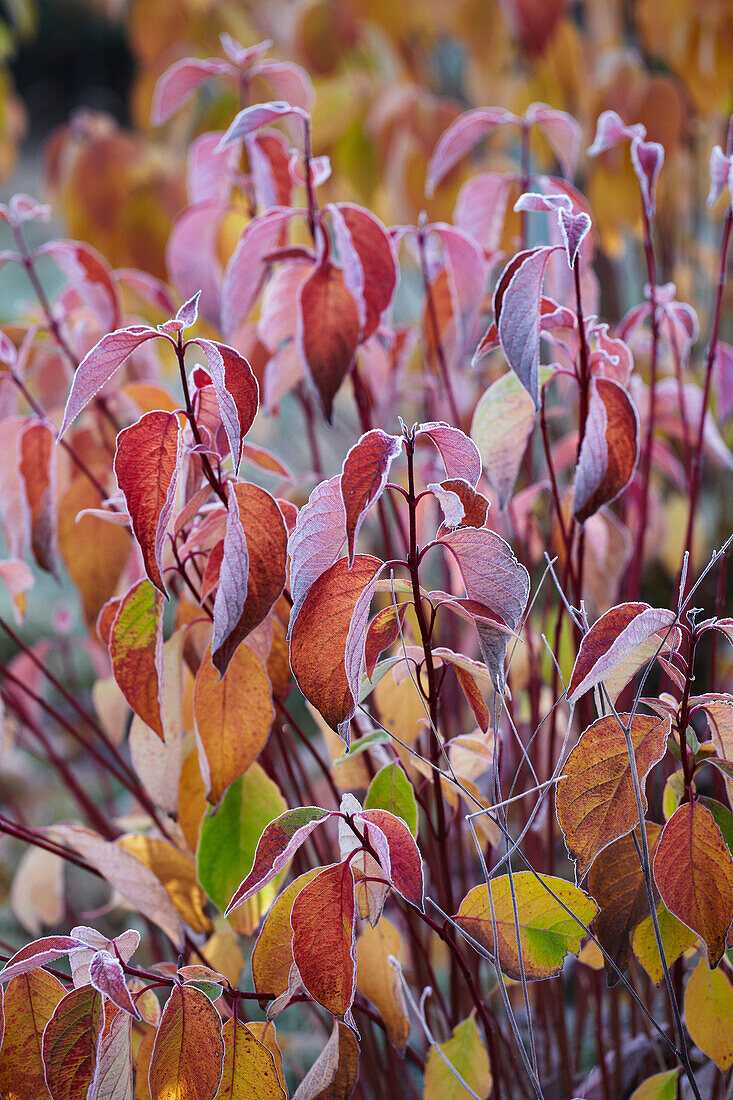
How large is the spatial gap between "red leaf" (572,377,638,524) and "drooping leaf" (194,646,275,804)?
0.16 m

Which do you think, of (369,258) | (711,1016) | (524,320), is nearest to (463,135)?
(369,258)

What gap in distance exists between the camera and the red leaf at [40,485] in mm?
506

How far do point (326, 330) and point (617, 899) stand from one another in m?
0.29

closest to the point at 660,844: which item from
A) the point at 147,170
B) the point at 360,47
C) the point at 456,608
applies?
the point at 456,608

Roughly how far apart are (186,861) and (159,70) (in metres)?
1.31

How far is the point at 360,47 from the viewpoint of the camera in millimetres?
1440

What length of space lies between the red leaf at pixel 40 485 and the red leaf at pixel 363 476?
243 millimetres

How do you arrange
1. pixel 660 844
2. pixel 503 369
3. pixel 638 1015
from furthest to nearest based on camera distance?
pixel 503 369, pixel 638 1015, pixel 660 844

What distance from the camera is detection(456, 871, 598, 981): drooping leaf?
0.39 meters

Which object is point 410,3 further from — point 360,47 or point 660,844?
point 660,844

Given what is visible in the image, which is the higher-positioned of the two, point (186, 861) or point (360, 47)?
point (360, 47)

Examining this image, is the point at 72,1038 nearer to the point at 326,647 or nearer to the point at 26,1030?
the point at 26,1030

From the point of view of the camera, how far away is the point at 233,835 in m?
0.44

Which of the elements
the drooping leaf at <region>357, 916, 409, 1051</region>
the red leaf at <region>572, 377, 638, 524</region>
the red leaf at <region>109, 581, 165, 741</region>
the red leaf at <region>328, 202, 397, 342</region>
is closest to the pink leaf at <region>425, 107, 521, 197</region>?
the red leaf at <region>328, 202, 397, 342</region>
